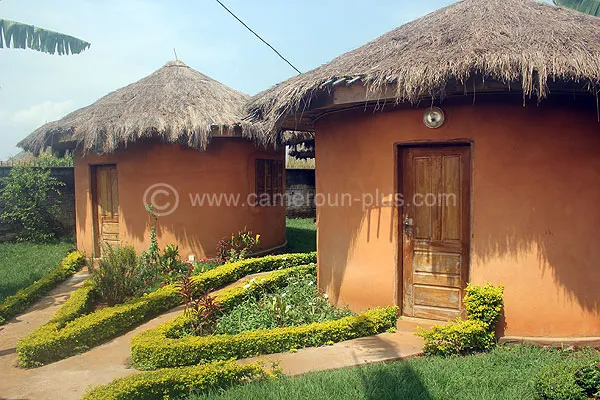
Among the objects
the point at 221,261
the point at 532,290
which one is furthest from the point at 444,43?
the point at 221,261

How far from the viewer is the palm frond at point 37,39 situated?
7.29 meters

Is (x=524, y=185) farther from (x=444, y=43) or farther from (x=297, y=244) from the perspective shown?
(x=297, y=244)

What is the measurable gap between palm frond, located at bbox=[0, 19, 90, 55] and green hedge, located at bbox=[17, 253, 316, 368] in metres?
4.17

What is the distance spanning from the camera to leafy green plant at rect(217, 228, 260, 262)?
362 inches

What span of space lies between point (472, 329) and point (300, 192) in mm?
13688

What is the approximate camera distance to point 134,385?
378 centimetres

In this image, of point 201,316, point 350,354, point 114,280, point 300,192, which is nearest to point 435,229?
point 350,354

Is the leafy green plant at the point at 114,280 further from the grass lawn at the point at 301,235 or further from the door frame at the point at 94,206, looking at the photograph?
the grass lawn at the point at 301,235

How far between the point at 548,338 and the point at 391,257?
6.16 ft

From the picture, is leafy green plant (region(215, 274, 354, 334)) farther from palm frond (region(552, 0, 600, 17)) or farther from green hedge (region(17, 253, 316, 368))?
palm frond (region(552, 0, 600, 17))

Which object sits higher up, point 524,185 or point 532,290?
point 524,185

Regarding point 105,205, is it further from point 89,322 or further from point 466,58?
point 466,58

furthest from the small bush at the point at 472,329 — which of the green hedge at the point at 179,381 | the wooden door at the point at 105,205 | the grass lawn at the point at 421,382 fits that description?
the wooden door at the point at 105,205

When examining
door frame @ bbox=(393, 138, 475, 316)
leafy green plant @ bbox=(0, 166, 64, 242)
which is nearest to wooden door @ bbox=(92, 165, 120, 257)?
leafy green plant @ bbox=(0, 166, 64, 242)
